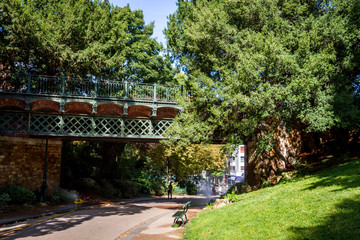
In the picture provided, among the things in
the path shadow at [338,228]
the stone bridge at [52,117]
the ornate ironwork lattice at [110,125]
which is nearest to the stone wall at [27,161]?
the stone bridge at [52,117]

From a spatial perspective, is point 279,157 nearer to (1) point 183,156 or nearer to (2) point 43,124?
(1) point 183,156

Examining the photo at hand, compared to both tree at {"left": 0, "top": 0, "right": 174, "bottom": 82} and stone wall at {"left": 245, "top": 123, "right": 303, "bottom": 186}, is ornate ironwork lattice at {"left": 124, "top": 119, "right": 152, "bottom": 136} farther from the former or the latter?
stone wall at {"left": 245, "top": 123, "right": 303, "bottom": 186}

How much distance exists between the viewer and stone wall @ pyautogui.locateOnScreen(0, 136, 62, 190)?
16797 millimetres

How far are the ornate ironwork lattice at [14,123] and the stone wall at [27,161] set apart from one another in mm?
632

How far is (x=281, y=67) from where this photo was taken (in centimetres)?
1268

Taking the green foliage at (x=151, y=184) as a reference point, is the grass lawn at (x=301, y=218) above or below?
above

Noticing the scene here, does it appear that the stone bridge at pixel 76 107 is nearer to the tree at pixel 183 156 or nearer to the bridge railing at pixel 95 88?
the bridge railing at pixel 95 88

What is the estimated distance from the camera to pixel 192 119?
52.8 ft

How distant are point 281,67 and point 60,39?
16226mm

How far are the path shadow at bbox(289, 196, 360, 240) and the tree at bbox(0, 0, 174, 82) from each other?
18.9m

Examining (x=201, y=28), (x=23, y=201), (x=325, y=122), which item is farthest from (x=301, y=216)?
(x=23, y=201)

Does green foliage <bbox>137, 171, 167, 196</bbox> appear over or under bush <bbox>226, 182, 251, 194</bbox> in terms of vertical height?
under

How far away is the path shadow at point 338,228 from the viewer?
5324 mm

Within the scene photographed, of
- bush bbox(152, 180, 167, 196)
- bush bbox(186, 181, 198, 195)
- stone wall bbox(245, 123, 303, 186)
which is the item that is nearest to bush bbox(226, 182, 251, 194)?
stone wall bbox(245, 123, 303, 186)
